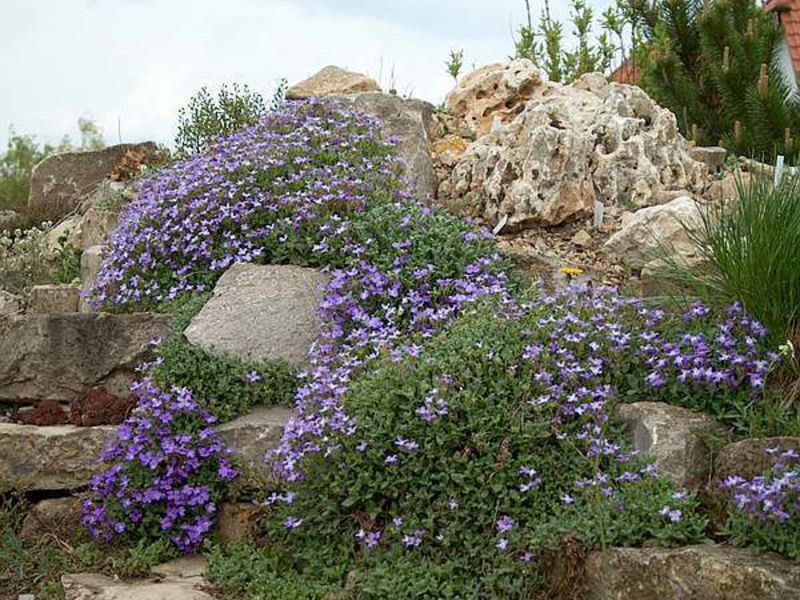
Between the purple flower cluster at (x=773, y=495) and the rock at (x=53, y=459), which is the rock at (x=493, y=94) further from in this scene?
the purple flower cluster at (x=773, y=495)

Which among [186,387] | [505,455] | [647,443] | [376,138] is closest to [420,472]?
[505,455]

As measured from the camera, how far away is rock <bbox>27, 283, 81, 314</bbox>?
330 inches

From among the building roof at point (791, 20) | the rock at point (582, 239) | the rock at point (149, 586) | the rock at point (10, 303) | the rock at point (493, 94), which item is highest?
the building roof at point (791, 20)

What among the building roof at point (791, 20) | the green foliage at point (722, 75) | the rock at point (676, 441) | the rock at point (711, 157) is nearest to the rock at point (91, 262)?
the rock at point (711, 157)

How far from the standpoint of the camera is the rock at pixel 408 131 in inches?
317

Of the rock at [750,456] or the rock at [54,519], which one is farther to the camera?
the rock at [54,519]

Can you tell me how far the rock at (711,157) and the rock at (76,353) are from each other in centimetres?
452

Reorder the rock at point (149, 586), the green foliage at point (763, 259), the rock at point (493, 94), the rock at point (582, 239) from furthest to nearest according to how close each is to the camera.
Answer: the rock at point (493, 94)
the rock at point (582, 239)
the green foliage at point (763, 259)
the rock at point (149, 586)

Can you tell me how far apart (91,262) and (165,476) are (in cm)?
346

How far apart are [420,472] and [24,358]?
2886 mm

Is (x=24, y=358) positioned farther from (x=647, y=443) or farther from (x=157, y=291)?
(x=647, y=443)

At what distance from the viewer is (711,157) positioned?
8.95 m

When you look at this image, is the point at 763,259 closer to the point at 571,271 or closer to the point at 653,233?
the point at 571,271

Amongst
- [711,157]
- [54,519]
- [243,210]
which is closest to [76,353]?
[54,519]
